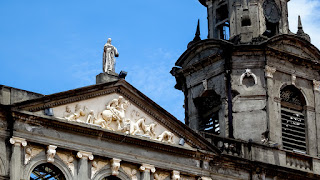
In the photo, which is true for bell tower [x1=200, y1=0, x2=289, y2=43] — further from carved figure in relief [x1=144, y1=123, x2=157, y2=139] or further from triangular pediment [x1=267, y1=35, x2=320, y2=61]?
carved figure in relief [x1=144, y1=123, x2=157, y2=139]

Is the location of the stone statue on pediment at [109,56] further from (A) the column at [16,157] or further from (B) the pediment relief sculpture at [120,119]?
(A) the column at [16,157]

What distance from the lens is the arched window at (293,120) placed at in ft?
131

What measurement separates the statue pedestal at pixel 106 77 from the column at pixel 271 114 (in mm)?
7342

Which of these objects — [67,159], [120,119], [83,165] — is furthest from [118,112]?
[67,159]

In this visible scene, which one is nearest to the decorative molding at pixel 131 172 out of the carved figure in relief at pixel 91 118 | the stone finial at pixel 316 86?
the carved figure in relief at pixel 91 118

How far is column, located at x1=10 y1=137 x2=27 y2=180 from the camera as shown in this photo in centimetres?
3193

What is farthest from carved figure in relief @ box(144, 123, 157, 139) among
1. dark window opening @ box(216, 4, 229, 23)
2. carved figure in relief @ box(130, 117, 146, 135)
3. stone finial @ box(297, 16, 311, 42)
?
stone finial @ box(297, 16, 311, 42)

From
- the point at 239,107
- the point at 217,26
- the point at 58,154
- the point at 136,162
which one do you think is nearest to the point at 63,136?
the point at 58,154

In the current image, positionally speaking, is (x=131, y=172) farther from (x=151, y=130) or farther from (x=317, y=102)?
(x=317, y=102)

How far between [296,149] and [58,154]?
11431 millimetres

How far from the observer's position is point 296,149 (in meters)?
39.9

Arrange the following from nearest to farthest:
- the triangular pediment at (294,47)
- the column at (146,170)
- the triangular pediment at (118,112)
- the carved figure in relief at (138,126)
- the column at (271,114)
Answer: the triangular pediment at (118,112), the column at (146,170), the carved figure in relief at (138,126), the column at (271,114), the triangular pediment at (294,47)

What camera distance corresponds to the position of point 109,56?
35906 mm

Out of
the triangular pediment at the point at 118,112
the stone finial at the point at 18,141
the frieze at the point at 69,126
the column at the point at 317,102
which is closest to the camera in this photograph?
the stone finial at the point at 18,141
